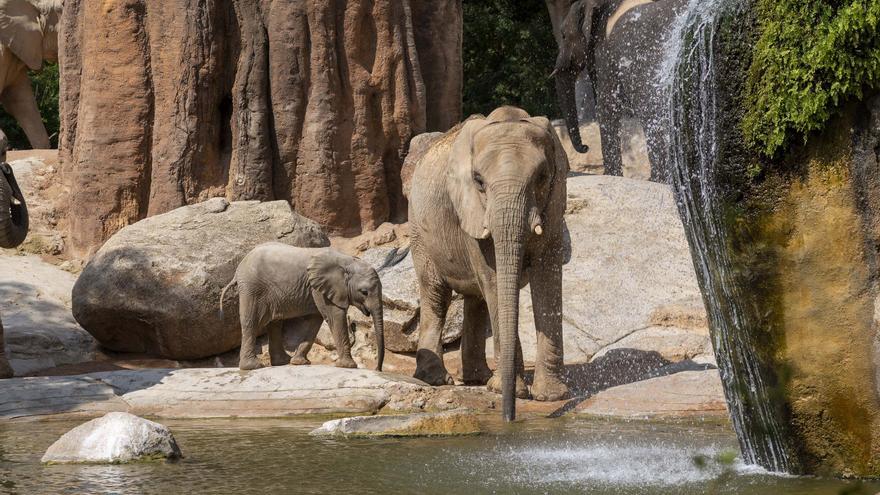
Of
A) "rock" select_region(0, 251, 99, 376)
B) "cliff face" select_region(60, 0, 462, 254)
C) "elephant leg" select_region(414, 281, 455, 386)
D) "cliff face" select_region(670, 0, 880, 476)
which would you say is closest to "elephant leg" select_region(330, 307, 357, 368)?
"elephant leg" select_region(414, 281, 455, 386)

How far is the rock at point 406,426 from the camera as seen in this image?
28.7 ft

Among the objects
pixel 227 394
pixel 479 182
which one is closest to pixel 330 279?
pixel 227 394

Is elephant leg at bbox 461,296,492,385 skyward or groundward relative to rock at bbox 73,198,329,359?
groundward

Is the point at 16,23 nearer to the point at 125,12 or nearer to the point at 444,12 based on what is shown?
the point at 125,12

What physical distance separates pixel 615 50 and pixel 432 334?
7654 mm

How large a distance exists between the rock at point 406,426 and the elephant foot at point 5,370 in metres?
4.50

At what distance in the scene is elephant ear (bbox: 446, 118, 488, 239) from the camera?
A: 10438 millimetres

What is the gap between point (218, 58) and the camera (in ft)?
55.0

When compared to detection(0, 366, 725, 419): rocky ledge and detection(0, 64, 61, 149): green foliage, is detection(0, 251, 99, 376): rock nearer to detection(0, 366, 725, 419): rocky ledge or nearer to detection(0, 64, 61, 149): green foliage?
detection(0, 366, 725, 419): rocky ledge

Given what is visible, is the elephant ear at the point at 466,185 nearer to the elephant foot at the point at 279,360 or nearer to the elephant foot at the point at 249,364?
the elephant foot at the point at 249,364

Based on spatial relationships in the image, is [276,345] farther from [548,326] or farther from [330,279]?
[548,326]

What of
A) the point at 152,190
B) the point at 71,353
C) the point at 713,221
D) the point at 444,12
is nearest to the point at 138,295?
the point at 71,353

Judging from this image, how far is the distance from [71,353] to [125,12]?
15.9ft

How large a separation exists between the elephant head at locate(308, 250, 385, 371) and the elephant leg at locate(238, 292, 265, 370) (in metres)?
0.64
